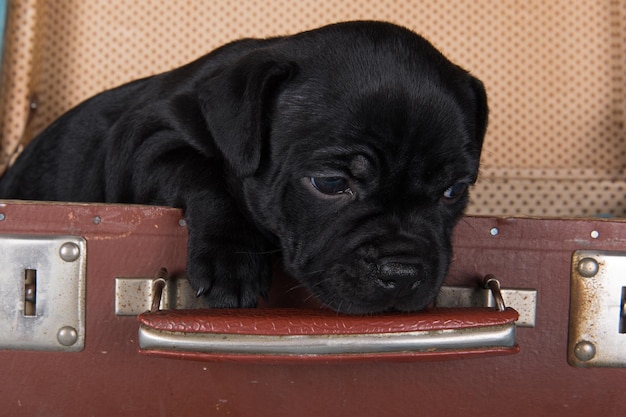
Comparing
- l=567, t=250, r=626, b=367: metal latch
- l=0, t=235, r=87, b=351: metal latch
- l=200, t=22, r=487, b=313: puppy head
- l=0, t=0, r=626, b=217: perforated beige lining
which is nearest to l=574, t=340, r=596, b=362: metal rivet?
l=567, t=250, r=626, b=367: metal latch

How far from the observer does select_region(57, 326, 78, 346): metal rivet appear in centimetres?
185

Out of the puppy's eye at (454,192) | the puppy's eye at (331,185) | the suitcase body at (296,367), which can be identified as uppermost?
the puppy's eye at (331,185)

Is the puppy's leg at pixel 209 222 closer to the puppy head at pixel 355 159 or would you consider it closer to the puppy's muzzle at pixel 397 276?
the puppy head at pixel 355 159

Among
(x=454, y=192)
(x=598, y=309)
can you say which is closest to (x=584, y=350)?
(x=598, y=309)

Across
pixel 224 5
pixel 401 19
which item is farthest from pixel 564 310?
pixel 224 5

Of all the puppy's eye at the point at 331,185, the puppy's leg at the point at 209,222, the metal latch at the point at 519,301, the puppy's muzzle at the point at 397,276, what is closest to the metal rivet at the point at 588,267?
the metal latch at the point at 519,301

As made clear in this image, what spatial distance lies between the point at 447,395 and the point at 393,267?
423mm

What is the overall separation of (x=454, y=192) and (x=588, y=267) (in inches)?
16.1

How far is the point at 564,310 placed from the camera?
6.35ft

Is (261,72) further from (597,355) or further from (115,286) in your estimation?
(597,355)

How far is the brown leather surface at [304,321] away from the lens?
5.37ft

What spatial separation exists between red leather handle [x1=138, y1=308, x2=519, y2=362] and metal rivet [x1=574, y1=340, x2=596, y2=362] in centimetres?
31

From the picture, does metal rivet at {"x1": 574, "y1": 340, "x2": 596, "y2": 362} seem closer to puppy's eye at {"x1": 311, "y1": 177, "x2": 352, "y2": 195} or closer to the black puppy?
the black puppy

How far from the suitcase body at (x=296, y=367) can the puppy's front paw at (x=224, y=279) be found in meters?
0.09
